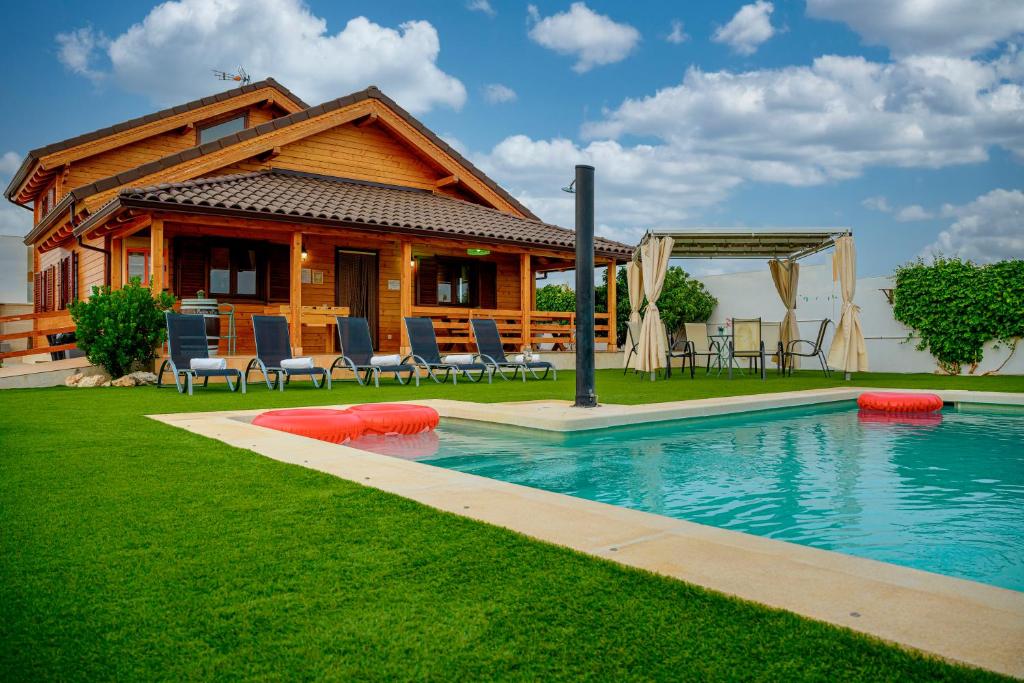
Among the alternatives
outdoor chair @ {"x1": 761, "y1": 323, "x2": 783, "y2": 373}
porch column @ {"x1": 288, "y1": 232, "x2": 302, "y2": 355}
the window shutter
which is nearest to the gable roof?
the window shutter

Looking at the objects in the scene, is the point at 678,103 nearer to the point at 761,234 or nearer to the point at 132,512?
the point at 761,234

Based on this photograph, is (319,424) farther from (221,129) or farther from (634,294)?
(221,129)

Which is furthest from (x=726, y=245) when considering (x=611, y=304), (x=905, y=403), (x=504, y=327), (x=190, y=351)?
(x=190, y=351)

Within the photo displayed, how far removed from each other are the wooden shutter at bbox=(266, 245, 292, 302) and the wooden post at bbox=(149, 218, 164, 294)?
3.52 metres

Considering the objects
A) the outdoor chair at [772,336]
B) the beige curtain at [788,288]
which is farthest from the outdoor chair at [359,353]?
the beige curtain at [788,288]

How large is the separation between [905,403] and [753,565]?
7.29 metres

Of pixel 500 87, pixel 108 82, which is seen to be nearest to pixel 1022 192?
pixel 500 87

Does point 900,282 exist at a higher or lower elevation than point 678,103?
lower

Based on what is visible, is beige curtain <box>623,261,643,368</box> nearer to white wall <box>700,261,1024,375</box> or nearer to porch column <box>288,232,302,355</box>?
white wall <box>700,261,1024,375</box>

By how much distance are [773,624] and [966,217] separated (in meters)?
18.9

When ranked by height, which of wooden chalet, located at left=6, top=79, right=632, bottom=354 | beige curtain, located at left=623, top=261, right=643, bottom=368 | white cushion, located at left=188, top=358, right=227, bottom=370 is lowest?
white cushion, located at left=188, top=358, right=227, bottom=370

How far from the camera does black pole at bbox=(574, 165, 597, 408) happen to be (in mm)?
7332

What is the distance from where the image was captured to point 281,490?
3438 millimetres

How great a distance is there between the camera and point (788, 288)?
15000 mm
